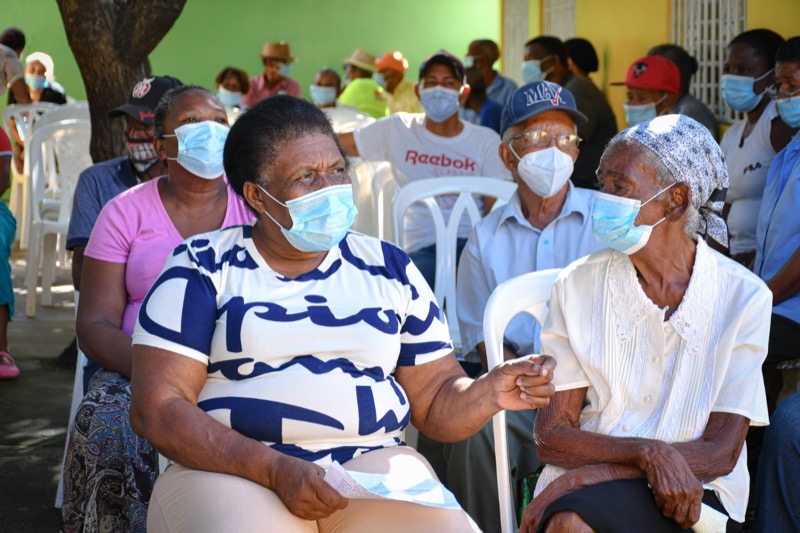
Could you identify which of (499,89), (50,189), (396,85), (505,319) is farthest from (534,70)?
(505,319)

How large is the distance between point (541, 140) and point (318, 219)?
1.54 m

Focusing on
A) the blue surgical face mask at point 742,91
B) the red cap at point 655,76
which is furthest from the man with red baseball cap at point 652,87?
→ the blue surgical face mask at point 742,91

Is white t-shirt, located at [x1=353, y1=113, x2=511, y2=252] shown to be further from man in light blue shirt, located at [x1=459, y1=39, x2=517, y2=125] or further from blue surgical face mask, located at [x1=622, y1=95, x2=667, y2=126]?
man in light blue shirt, located at [x1=459, y1=39, x2=517, y2=125]

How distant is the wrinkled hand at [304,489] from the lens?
236cm

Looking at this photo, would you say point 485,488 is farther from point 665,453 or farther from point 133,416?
point 133,416

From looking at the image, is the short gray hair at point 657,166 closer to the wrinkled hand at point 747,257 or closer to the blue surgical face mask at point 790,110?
the blue surgical face mask at point 790,110

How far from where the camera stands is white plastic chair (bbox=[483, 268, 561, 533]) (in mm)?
3004

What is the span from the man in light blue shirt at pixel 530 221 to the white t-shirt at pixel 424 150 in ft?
5.69

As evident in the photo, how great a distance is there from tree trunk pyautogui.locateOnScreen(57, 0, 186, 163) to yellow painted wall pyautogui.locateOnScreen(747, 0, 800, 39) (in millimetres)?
3845

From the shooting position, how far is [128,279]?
3607 mm

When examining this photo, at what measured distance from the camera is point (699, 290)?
9.45 feet

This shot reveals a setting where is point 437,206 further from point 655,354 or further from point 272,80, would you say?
point 272,80

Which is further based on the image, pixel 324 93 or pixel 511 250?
pixel 324 93

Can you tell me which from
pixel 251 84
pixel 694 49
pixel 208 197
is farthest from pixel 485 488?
pixel 251 84
